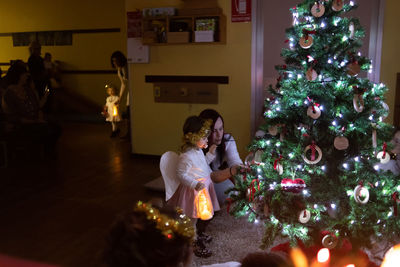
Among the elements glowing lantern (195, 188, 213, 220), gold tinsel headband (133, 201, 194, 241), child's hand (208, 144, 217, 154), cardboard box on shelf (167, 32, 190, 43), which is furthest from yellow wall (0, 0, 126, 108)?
gold tinsel headband (133, 201, 194, 241)

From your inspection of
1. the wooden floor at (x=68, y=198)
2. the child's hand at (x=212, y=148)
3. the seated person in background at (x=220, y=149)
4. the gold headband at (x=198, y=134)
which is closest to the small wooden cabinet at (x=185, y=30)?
the wooden floor at (x=68, y=198)

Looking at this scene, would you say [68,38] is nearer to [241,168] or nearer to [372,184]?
[241,168]

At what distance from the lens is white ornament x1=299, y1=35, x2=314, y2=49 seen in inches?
89.6

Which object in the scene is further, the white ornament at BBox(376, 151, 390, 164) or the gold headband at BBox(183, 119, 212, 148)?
the gold headband at BBox(183, 119, 212, 148)

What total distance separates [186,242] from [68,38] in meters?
9.16

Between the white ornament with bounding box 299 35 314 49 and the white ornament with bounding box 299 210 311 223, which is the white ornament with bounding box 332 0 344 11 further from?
the white ornament with bounding box 299 210 311 223

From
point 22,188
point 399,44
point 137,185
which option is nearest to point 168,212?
point 137,185

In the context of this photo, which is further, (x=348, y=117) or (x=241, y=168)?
(x=241, y=168)

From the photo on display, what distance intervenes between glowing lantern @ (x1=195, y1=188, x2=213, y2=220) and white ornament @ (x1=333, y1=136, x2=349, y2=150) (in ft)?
3.16

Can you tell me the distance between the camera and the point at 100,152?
19.7 ft

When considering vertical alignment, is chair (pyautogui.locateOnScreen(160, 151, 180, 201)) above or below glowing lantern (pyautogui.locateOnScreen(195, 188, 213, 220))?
above

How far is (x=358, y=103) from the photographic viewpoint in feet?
7.18

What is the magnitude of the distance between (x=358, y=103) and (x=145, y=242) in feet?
4.98

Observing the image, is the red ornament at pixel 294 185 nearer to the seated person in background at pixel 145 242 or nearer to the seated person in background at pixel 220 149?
the seated person in background at pixel 220 149
